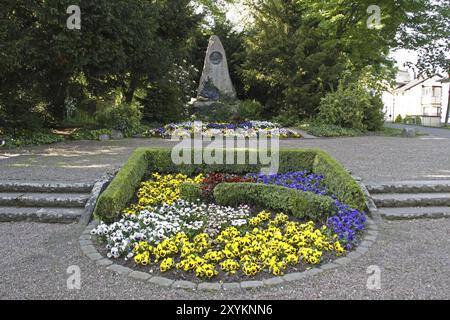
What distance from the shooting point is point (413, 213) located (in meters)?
5.72

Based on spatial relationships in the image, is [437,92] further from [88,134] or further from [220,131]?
[88,134]

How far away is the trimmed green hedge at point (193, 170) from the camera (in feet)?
17.2

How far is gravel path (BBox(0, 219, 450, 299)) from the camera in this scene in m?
3.48

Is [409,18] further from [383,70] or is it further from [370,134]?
[370,134]

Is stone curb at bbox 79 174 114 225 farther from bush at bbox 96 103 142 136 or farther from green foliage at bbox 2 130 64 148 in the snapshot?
bush at bbox 96 103 142 136

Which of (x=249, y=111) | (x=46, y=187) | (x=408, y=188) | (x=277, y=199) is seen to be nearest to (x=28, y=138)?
(x=46, y=187)

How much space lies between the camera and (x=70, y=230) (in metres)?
5.27

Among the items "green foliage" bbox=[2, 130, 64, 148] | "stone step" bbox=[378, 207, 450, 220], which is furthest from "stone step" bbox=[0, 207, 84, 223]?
"green foliage" bbox=[2, 130, 64, 148]

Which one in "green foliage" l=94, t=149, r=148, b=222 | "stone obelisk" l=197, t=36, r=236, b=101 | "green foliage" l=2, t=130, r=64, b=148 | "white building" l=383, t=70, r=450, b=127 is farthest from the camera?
"white building" l=383, t=70, r=450, b=127

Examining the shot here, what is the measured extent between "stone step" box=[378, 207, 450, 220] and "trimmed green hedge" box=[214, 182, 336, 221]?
1173mm

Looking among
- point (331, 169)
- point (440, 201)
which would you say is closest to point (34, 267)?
point (331, 169)

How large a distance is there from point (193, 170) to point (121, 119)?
8093 millimetres

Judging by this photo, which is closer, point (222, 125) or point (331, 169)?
point (331, 169)

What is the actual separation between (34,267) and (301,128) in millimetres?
13637
